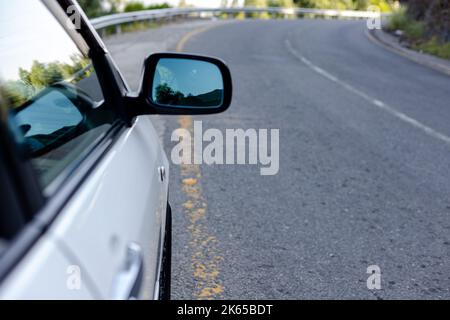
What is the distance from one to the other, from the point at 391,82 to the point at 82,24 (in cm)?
941

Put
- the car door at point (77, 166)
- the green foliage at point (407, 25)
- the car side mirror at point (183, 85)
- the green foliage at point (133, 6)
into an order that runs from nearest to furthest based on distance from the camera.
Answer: the car door at point (77, 166) < the car side mirror at point (183, 85) < the green foliage at point (407, 25) < the green foliage at point (133, 6)

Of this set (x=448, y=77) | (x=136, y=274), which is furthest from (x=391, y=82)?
(x=136, y=274)

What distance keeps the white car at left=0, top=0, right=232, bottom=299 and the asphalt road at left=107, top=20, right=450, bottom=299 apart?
1.13m

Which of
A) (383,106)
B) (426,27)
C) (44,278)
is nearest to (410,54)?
(426,27)

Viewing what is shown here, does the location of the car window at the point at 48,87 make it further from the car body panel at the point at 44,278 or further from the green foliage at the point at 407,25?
the green foliage at the point at 407,25

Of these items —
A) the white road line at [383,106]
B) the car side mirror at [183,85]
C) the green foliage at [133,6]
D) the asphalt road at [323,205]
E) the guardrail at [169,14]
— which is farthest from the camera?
the green foliage at [133,6]

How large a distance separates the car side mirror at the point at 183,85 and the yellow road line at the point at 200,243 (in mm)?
1202

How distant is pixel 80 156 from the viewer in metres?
1.55

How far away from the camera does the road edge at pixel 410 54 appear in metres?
13.3

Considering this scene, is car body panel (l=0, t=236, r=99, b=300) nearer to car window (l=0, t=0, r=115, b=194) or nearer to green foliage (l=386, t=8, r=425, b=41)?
car window (l=0, t=0, r=115, b=194)

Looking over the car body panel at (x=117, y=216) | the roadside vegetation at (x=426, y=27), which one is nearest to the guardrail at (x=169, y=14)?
the roadside vegetation at (x=426, y=27)

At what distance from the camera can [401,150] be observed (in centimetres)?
574

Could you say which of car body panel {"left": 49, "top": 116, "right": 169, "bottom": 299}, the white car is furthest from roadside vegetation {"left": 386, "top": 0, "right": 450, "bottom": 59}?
car body panel {"left": 49, "top": 116, "right": 169, "bottom": 299}

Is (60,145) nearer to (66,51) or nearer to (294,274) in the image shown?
(66,51)
